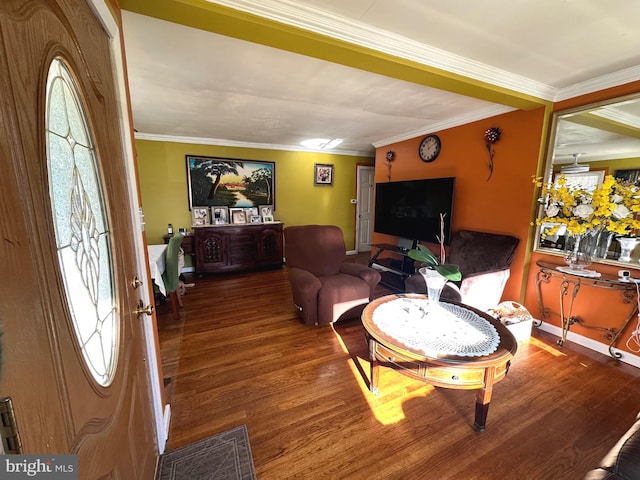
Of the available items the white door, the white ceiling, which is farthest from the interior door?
the white door

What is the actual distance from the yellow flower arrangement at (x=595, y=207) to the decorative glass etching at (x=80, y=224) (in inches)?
121

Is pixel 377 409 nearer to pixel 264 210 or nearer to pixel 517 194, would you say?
pixel 517 194

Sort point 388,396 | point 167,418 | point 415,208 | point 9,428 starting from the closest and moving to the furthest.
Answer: point 9,428, point 167,418, point 388,396, point 415,208

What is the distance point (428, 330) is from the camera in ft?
5.24

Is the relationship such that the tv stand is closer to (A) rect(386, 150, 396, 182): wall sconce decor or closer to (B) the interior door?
(A) rect(386, 150, 396, 182): wall sconce decor

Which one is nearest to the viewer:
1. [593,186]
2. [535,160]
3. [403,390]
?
[403,390]

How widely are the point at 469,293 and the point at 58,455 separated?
267cm

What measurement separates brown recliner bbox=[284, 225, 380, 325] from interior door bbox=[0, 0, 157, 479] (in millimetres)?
1663

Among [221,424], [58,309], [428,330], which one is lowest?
[221,424]

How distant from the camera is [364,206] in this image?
5832 mm

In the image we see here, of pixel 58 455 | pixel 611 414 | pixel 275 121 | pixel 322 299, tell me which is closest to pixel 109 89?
pixel 58 455

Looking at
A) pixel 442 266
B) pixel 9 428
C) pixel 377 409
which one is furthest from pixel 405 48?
pixel 377 409

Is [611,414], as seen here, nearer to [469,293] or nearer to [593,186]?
[469,293]

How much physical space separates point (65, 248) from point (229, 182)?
13.5 ft
